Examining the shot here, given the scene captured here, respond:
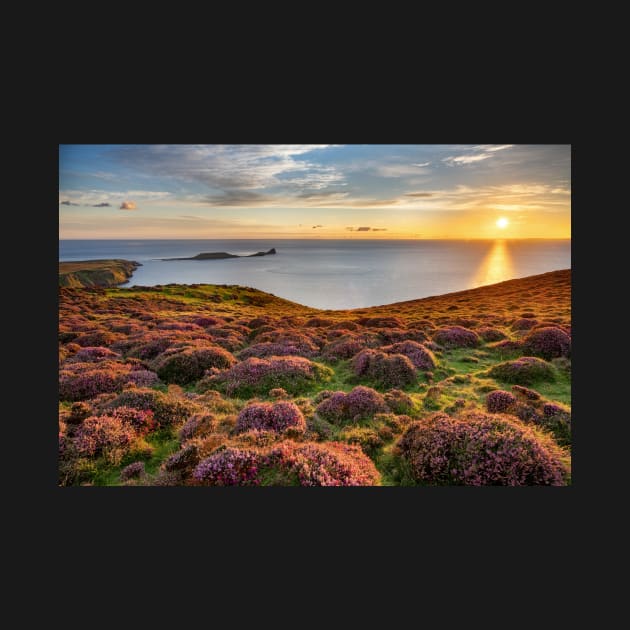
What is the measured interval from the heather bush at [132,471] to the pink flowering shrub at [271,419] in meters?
2.13

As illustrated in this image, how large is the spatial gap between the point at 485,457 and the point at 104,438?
836 cm

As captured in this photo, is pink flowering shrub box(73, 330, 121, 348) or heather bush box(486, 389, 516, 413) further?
pink flowering shrub box(73, 330, 121, 348)

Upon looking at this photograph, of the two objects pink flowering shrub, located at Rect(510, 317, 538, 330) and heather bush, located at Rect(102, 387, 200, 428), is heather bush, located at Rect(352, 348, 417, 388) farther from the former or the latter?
pink flowering shrub, located at Rect(510, 317, 538, 330)

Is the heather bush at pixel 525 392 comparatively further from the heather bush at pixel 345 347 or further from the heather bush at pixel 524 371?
the heather bush at pixel 345 347

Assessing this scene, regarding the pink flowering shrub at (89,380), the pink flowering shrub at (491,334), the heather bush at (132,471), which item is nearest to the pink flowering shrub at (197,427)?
the heather bush at (132,471)

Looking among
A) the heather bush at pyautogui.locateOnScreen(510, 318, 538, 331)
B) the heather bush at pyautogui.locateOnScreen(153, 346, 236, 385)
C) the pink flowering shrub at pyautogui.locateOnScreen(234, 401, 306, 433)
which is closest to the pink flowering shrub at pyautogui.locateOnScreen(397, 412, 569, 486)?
the pink flowering shrub at pyautogui.locateOnScreen(234, 401, 306, 433)

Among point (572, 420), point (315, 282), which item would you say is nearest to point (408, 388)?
point (572, 420)

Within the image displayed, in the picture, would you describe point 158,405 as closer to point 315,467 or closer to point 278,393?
point 278,393

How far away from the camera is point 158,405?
924 cm

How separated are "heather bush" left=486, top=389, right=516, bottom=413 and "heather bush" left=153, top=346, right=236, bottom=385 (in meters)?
8.93

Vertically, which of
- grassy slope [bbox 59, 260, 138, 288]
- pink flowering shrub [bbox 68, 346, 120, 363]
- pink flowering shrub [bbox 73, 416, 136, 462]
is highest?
grassy slope [bbox 59, 260, 138, 288]

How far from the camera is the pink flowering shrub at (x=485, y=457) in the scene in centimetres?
686

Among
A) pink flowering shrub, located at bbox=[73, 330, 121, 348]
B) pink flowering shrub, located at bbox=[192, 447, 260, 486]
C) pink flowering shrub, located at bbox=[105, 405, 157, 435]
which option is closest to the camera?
pink flowering shrub, located at bbox=[192, 447, 260, 486]

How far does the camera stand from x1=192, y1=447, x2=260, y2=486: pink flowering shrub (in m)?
6.93
